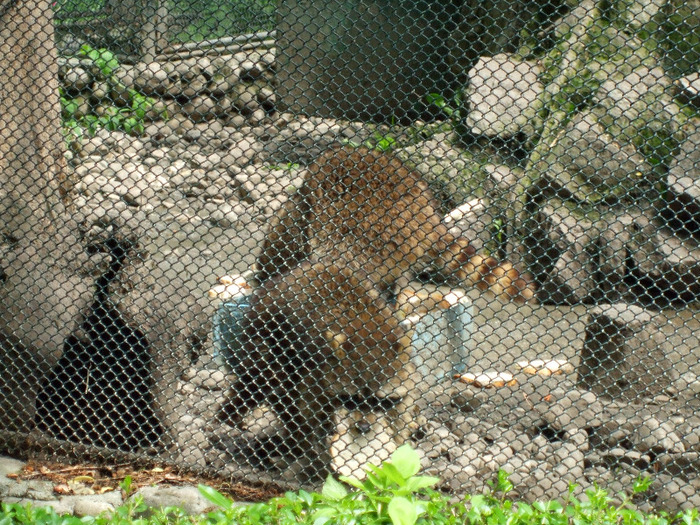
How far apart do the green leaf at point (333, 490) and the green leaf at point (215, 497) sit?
340 mm

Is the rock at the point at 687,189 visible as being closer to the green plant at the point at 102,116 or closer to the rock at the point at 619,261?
the rock at the point at 619,261

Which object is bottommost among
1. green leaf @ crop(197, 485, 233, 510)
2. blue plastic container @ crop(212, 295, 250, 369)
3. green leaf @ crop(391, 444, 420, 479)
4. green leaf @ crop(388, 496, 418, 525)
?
green leaf @ crop(197, 485, 233, 510)

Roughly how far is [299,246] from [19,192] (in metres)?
1.33

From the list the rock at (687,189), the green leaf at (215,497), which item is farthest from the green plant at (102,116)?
the rock at (687,189)

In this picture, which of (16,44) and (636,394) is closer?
(16,44)

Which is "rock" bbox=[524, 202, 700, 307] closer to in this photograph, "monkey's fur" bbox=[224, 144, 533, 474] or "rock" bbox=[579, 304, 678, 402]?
"rock" bbox=[579, 304, 678, 402]

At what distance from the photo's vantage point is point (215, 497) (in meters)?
2.54

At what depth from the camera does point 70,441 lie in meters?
2.96

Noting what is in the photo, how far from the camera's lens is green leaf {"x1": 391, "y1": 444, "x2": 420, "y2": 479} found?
7.88 feet

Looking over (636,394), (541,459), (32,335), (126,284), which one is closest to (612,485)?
(541,459)

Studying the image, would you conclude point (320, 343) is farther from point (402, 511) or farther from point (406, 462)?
point (402, 511)

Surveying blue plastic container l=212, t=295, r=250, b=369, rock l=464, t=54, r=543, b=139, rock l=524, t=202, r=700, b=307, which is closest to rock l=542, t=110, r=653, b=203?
rock l=524, t=202, r=700, b=307

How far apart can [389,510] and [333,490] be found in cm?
39

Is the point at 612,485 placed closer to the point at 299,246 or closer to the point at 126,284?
the point at 299,246
